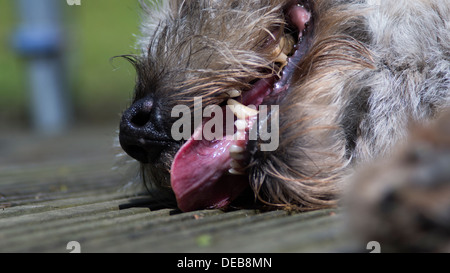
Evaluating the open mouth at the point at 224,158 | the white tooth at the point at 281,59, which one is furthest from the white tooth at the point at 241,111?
the white tooth at the point at 281,59

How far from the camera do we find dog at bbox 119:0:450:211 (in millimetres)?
2459

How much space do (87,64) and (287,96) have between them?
15581mm

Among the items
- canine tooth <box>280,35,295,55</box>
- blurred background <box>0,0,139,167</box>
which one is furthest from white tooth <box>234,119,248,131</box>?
blurred background <box>0,0,139,167</box>

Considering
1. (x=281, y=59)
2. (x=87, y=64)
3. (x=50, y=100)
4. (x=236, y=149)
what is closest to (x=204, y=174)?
(x=236, y=149)

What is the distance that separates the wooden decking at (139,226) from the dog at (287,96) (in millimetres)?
194

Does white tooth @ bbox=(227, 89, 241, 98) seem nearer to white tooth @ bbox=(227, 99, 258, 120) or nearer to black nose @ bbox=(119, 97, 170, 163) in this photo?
white tooth @ bbox=(227, 99, 258, 120)

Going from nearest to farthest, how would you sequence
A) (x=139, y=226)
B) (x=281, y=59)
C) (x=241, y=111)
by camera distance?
(x=139, y=226), (x=241, y=111), (x=281, y=59)

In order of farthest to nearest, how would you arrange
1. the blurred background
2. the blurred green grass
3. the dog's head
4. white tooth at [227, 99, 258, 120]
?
the blurred green grass → the blurred background → white tooth at [227, 99, 258, 120] → the dog's head

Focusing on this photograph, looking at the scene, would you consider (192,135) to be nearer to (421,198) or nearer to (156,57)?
(156,57)
